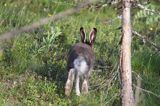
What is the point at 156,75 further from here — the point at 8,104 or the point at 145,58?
the point at 8,104

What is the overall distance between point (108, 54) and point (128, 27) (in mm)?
2271

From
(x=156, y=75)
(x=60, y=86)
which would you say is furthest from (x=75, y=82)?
(x=156, y=75)

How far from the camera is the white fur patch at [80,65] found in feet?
16.5

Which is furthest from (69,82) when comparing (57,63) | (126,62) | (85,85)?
(126,62)

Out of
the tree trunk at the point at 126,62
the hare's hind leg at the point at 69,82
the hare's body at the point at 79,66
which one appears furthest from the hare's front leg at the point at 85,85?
the tree trunk at the point at 126,62

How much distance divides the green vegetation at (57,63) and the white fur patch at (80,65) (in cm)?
25

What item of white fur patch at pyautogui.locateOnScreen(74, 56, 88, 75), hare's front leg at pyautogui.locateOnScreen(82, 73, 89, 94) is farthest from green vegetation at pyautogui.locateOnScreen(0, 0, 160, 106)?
white fur patch at pyautogui.locateOnScreen(74, 56, 88, 75)

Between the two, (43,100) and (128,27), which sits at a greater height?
(128,27)

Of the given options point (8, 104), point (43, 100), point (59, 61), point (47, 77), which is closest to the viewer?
point (8, 104)

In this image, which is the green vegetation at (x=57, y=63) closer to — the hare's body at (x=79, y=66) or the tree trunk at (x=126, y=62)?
the hare's body at (x=79, y=66)

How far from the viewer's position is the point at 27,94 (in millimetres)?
5348

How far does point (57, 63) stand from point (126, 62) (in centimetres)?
212

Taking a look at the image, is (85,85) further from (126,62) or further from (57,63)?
(126,62)

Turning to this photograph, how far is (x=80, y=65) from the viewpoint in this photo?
5.06 metres
